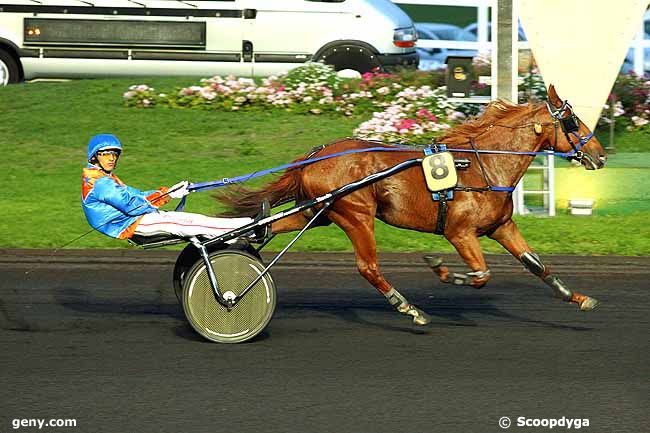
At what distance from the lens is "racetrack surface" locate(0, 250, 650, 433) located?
6.38 m

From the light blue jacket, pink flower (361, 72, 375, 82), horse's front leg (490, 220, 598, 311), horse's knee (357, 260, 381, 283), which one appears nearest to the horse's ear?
horse's front leg (490, 220, 598, 311)

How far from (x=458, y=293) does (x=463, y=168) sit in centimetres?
187

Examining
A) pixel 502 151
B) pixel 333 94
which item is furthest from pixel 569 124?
pixel 333 94

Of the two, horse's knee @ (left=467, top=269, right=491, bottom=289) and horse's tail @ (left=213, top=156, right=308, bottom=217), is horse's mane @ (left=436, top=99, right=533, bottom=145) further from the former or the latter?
horse's tail @ (left=213, top=156, right=308, bottom=217)

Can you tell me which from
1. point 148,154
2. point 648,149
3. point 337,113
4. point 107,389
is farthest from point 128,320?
point 648,149

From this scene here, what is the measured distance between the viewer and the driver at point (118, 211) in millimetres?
7902

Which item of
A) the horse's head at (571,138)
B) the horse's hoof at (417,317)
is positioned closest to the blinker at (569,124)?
the horse's head at (571,138)

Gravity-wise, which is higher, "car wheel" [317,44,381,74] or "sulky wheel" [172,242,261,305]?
"car wheel" [317,44,381,74]

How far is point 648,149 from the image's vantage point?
651 inches

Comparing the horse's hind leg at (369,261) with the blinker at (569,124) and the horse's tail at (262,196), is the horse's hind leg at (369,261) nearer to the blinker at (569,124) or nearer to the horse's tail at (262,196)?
the horse's tail at (262,196)

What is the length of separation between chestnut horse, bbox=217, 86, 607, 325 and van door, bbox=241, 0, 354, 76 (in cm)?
984

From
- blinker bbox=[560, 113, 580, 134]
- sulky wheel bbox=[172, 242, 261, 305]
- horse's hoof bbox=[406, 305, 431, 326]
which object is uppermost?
blinker bbox=[560, 113, 580, 134]

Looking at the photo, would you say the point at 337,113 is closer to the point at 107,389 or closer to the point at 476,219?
the point at 476,219

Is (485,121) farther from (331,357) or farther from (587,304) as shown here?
(331,357)
